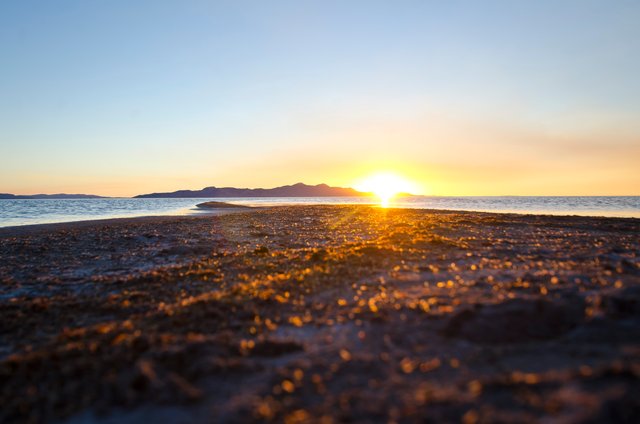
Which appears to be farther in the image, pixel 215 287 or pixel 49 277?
pixel 49 277

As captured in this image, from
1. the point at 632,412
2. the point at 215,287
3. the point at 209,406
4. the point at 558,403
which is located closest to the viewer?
the point at 632,412

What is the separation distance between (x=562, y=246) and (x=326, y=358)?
967 centimetres

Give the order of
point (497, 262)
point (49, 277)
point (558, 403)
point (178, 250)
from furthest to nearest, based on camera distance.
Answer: point (178, 250), point (49, 277), point (497, 262), point (558, 403)

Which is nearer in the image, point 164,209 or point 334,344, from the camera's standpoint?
point 334,344

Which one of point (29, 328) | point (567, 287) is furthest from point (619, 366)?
point (29, 328)

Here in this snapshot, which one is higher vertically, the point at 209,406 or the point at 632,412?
the point at 632,412

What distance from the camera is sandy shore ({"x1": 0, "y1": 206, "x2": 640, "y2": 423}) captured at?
2842 millimetres

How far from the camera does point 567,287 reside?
18.6ft

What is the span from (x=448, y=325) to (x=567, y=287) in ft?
8.63

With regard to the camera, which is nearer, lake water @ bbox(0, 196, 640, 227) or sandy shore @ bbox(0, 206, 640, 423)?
sandy shore @ bbox(0, 206, 640, 423)

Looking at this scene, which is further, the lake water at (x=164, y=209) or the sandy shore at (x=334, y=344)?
the lake water at (x=164, y=209)

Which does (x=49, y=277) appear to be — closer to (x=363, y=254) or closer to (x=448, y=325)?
(x=363, y=254)

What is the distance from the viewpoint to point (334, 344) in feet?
13.3

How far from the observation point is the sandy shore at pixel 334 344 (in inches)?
112
